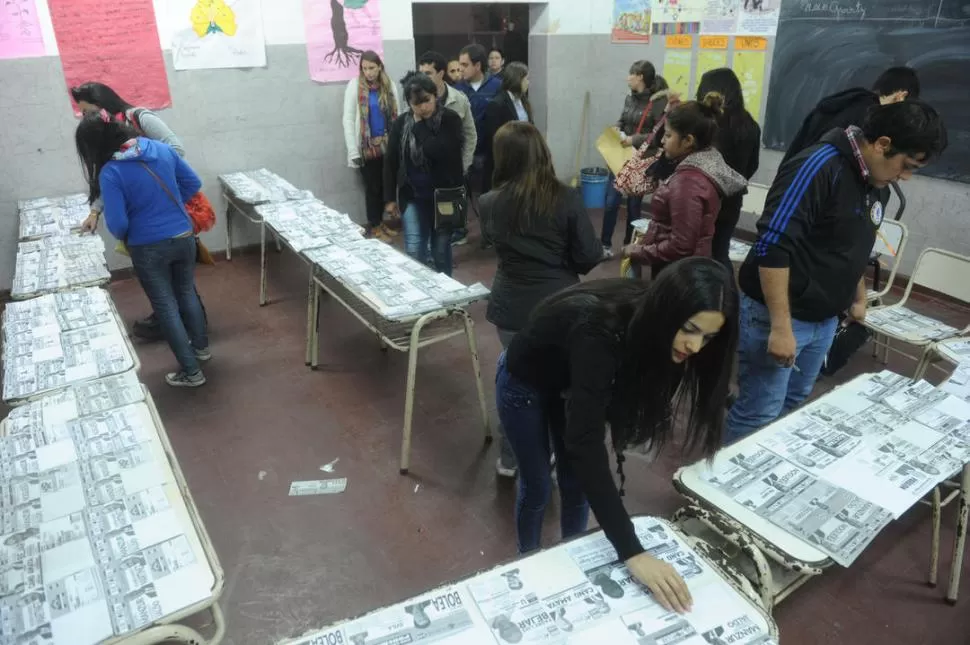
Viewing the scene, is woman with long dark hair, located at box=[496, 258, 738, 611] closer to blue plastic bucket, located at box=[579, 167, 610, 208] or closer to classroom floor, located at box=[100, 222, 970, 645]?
classroom floor, located at box=[100, 222, 970, 645]

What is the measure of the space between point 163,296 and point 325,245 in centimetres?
81

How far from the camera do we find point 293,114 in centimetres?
512

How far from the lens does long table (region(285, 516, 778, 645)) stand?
1145mm

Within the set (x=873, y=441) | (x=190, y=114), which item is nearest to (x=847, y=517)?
(x=873, y=441)

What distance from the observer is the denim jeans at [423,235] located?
389 centimetres

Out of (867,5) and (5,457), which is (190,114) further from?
(867,5)

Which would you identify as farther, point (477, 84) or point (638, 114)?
point (477, 84)

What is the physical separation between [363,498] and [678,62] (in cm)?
462

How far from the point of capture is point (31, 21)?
407cm

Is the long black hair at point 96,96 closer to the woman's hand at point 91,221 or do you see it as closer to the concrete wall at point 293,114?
the woman's hand at point 91,221

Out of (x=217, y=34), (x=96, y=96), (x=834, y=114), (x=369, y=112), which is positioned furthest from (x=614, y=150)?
(x=96, y=96)

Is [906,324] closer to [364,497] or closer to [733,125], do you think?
[733,125]

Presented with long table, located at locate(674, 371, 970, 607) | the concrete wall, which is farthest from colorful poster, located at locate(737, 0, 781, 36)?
long table, located at locate(674, 371, 970, 607)

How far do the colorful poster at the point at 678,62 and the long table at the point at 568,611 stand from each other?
4843 mm
